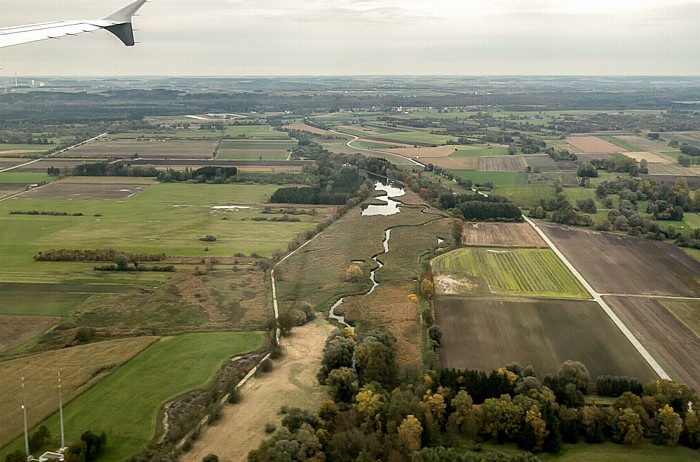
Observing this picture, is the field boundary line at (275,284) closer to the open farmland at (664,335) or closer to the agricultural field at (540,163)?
the open farmland at (664,335)

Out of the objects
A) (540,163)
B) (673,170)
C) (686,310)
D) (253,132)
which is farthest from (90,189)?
(673,170)

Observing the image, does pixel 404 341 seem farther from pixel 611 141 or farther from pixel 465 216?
pixel 611 141

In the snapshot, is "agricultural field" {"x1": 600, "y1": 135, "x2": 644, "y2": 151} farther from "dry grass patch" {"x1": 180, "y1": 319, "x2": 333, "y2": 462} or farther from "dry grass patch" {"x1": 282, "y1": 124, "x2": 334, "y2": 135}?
"dry grass patch" {"x1": 180, "y1": 319, "x2": 333, "y2": 462}

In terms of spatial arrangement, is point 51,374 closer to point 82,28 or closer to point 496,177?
point 82,28

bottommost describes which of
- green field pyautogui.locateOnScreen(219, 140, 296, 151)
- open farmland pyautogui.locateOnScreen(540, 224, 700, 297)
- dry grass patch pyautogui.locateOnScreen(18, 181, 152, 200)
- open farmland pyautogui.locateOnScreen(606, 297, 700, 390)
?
open farmland pyautogui.locateOnScreen(606, 297, 700, 390)

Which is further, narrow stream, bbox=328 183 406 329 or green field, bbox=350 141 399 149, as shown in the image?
green field, bbox=350 141 399 149

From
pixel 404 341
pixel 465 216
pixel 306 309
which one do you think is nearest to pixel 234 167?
pixel 465 216

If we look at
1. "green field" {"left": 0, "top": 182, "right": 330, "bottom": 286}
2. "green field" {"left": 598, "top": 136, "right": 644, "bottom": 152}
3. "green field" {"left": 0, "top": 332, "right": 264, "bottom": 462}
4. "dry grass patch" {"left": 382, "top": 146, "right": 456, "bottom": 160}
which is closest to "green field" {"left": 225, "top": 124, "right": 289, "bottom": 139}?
"dry grass patch" {"left": 382, "top": 146, "right": 456, "bottom": 160}

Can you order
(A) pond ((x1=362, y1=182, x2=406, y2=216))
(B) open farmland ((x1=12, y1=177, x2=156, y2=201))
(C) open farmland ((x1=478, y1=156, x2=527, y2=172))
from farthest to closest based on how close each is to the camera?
(C) open farmland ((x1=478, y1=156, x2=527, y2=172))
(A) pond ((x1=362, y1=182, x2=406, y2=216))
(B) open farmland ((x1=12, y1=177, x2=156, y2=201))
